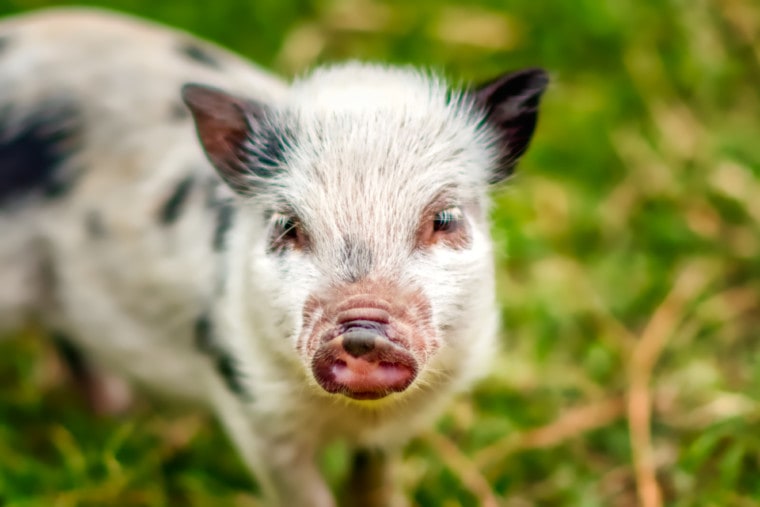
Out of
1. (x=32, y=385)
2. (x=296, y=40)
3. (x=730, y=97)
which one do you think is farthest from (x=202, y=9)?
(x=730, y=97)

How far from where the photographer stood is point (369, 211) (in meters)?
2.34

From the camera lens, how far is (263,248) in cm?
255

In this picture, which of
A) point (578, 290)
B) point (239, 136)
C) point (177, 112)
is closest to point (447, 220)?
point (239, 136)

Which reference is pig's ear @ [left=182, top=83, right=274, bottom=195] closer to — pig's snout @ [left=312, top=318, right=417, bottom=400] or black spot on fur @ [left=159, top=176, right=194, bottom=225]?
black spot on fur @ [left=159, top=176, right=194, bottom=225]

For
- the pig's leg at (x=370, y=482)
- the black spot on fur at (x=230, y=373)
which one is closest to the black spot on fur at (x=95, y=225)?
the black spot on fur at (x=230, y=373)

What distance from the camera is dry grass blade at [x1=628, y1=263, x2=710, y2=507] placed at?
3.30 meters

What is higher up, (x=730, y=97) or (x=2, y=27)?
(x=730, y=97)

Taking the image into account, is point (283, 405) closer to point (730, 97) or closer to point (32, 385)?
point (32, 385)

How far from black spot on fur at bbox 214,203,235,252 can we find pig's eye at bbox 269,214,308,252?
42cm

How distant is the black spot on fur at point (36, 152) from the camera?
3.28m

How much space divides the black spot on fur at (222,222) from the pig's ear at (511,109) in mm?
832

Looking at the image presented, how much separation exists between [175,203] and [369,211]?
107 centimetres

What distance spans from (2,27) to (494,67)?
2542 millimetres

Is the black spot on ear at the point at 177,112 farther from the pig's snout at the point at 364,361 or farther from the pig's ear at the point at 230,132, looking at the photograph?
the pig's snout at the point at 364,361
